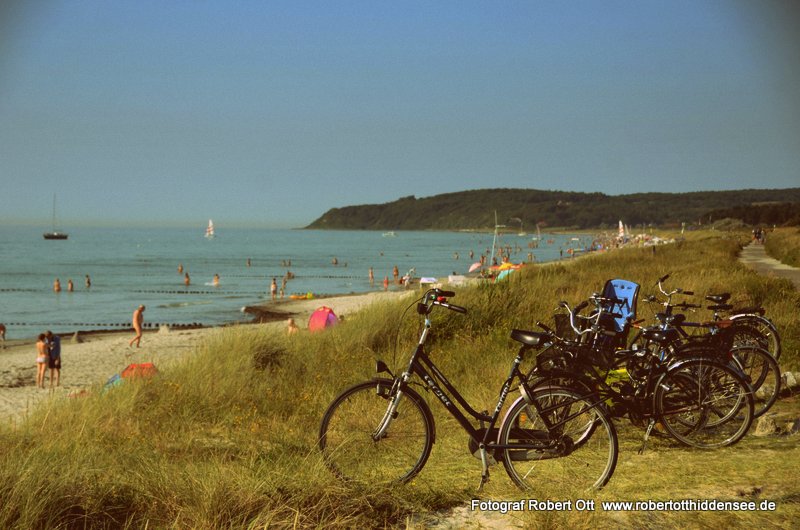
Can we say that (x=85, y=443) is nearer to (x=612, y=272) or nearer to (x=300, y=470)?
(x=300, y=470)

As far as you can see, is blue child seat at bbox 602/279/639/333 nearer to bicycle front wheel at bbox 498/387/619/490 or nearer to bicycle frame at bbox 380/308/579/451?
bicycle front wheel at bbox 498/387/619/490

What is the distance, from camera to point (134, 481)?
4176mm

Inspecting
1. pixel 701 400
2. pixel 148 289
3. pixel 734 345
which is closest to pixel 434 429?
pixel 701 400

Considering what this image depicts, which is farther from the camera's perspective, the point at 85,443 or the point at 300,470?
the point at 85,443

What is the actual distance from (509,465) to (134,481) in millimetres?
2223

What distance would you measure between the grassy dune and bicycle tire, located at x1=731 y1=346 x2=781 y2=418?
0.60ft

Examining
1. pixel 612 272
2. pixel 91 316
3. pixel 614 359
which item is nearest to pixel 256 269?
pixel 91 316

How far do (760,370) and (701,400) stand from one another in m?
2.12

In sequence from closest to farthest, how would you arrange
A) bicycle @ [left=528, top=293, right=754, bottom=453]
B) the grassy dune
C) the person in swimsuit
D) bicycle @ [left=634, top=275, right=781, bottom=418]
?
the grassy dune → bicycle @ [left=528, top=293, right=754, bottom=453] → bicycle @ [left=634, top=275, right=781, bottom=418] → the person in swimsuit

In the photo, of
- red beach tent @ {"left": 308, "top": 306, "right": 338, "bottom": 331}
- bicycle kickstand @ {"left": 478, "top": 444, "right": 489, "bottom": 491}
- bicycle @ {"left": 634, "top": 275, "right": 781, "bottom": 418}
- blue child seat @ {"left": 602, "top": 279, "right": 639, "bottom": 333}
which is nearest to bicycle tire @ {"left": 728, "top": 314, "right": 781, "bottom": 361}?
bicycle @ {"left": 634, "top": 275, "right": 781, "bottom": 418}

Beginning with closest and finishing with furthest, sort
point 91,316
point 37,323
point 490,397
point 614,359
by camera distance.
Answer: point 614,359 → point 490,397 → point 37,323 → point 91,316

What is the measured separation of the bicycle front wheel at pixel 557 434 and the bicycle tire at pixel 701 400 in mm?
1021

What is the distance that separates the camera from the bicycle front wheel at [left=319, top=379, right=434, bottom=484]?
177 inches

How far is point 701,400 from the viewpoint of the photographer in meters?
5.46
